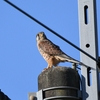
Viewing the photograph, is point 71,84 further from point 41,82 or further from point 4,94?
point 4,94

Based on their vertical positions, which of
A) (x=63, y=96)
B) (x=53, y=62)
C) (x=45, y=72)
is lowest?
(x=63, y=96)

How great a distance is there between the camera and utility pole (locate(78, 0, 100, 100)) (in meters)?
6.27

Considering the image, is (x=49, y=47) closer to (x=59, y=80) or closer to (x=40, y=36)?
(x=40, y=36)

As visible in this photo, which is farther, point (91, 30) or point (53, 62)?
point (53, 62)

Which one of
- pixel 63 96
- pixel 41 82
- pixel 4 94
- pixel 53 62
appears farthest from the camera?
pixel 53 62

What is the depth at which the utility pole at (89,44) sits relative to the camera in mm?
6270

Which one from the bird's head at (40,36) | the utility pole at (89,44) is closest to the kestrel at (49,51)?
the bird's head at (40,36)

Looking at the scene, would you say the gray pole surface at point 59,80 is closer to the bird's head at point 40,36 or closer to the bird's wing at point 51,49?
the bird's wing at point 51,49

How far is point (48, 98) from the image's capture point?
20.7 feet

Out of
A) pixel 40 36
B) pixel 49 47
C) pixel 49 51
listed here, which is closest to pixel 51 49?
pixel 49 51

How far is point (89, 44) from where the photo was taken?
6500 mm

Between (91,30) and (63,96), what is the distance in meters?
0.97

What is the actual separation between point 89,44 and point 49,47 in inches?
194

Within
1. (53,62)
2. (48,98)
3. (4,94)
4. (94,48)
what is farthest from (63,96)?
(53,62)
